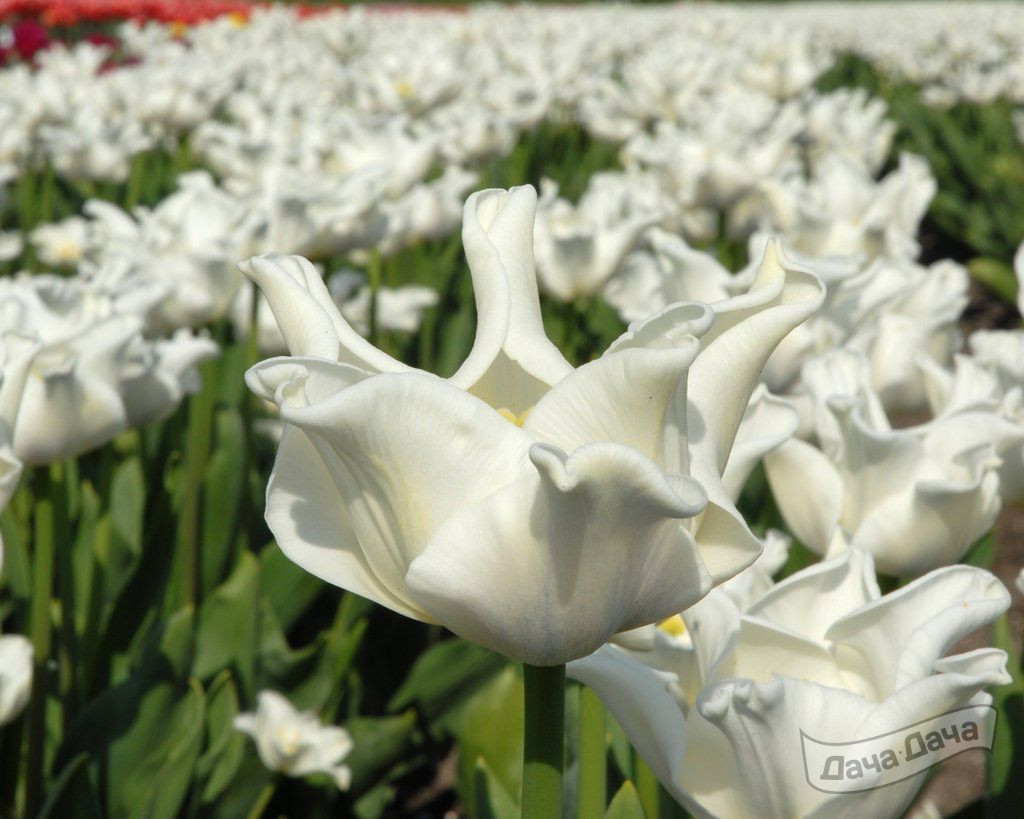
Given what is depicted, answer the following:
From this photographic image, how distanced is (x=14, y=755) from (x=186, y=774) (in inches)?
12.2

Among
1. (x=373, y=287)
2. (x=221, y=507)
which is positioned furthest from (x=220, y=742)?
(x=373, y=287)

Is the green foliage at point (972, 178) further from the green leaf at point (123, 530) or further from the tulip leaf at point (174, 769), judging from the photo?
the tulip leaf at point (174, 769)

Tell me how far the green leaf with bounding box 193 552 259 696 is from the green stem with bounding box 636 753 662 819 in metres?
0.62

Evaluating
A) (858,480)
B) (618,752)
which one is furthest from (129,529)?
(858,480)

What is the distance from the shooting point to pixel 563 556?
0.54 metres

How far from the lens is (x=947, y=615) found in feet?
2.23

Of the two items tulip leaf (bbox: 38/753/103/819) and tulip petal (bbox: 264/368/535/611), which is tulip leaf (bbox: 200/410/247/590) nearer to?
tulip leaf (bbox: 38/753/103/819)

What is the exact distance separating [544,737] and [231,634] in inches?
39.2

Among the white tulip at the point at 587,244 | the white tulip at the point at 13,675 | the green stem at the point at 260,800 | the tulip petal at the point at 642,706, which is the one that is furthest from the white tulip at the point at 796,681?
the white tulip at the point at 587,244

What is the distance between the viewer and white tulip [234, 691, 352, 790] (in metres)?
1.34

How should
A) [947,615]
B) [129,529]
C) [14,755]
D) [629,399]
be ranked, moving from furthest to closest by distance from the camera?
[129,529], [14,755], [947,615], [629,399]

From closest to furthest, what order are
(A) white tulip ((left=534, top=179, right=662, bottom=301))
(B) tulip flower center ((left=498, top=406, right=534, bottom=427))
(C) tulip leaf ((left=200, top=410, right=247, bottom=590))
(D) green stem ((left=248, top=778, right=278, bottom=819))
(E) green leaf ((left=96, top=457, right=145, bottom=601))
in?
1. (B) tulip flower center ((left=498, top=406, right=534, bottom=427))
2. (D) green stem ((left=248, top=778, right=278, bottom=819))
3. (E) green leaf ((left=96, top=457, right=145, bottom=601))
4. (C) tulip leaf ((left=200, top=410, right=247, bottom=590))
5. (A) white tulip ((left=534, top=179, right=662, bottom=301))

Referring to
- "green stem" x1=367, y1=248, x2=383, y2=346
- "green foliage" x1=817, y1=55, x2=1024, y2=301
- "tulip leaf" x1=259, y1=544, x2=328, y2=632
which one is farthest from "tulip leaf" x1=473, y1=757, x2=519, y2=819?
"green foliage" x1=817, y1=55, x2=1024, y2=301

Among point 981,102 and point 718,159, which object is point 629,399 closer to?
point 718,159
